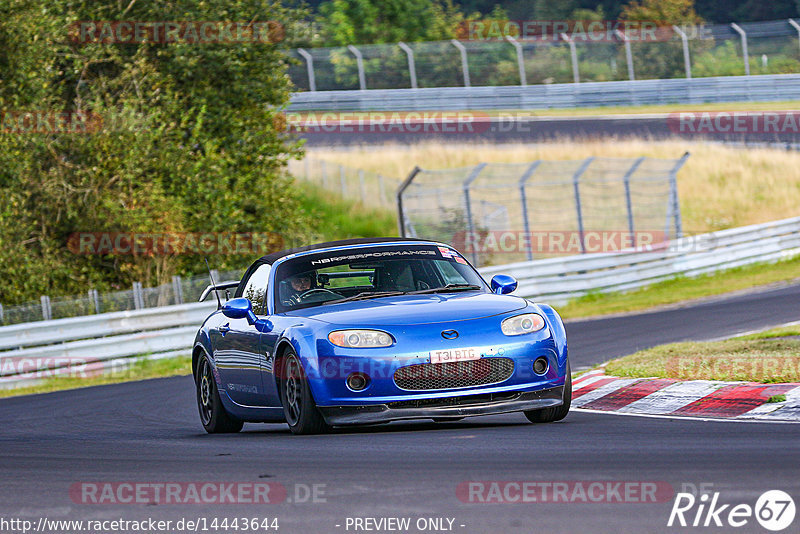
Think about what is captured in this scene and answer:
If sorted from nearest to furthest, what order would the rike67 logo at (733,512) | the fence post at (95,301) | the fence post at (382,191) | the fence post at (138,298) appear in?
the rike67 logo at (733,512) → the fence post at (95,301) → the fence post at (138,298) → the fence post at (382,191)

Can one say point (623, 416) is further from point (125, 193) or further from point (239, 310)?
point (125, 193)

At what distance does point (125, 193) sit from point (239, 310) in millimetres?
15594

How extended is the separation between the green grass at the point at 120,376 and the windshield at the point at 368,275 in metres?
9.41

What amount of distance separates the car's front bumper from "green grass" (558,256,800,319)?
45.1 feet

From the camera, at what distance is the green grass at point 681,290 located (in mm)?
22578

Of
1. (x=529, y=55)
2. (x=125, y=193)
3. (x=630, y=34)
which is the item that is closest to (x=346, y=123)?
(x=529, y=55)

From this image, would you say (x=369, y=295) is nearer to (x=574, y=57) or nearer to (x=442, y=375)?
(x=442, y=375)

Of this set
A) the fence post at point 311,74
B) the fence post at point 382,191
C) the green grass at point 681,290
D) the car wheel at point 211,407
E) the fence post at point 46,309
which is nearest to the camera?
the car wheel at point 211,407

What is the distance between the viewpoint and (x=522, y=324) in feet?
28.2

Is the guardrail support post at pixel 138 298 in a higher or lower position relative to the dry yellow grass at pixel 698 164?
higher

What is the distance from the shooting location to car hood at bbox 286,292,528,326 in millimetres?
8461

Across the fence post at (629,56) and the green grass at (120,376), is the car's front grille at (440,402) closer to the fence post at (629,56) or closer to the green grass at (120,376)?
the green grass at (120,376)

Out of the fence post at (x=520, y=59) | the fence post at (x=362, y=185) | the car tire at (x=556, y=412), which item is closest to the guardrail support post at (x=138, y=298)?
the car tire at (x=556, y=412)

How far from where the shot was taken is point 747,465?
6.33m
